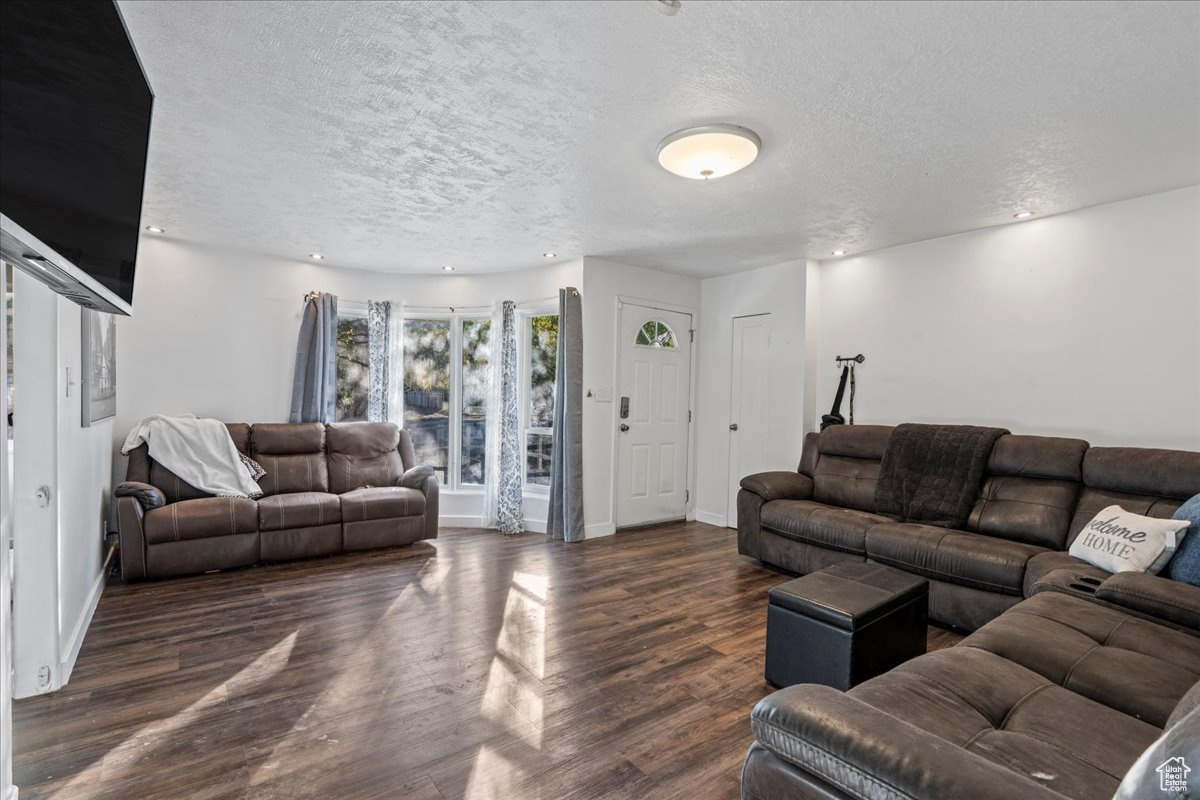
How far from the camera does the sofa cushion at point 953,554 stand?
2.78 metres

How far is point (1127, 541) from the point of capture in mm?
2418

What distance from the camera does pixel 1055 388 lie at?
345 cm

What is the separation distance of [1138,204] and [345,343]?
605 centimetres

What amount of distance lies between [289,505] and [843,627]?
374cm

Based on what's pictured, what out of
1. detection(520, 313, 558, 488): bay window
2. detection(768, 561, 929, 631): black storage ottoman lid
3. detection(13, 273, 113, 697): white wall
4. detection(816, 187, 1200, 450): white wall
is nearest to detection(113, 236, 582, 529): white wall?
detection(520, 313, 558, 488): bay window

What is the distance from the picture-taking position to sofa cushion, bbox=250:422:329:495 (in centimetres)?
436

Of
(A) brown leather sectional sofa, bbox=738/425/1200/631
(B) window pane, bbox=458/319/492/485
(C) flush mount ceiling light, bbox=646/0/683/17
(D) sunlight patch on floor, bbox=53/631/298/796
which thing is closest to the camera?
(C) flush mount ceiling light, bbox=646/0/683/17

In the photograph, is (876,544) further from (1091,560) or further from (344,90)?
(344,90)

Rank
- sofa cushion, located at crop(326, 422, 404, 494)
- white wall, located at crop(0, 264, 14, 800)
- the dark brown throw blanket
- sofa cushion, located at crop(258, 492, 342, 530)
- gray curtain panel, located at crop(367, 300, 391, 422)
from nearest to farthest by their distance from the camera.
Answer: white wall, located at crop(0, 264, 14, 800)
the dark brown throw blanket
sofa cushion, located at crop(258, 492, 342, 530)
sofa cushion, located at crop(326, 422, 404, 494)
gray curtain panel, located at crop(367, 300, 391, 422)

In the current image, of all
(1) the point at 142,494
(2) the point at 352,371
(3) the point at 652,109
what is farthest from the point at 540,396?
(3) the point at 652,109

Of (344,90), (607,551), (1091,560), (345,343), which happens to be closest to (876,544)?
(1091,560)

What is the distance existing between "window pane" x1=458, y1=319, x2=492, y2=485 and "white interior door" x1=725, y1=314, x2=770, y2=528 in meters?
2.49

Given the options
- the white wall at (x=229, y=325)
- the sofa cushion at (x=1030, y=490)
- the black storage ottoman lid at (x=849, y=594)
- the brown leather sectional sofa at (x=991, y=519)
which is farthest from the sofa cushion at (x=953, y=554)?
the white wall at (x=229, y=325)

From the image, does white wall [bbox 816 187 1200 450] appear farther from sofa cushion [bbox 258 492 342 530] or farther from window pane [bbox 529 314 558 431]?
sofa cushion [bbox 258 492 342 530]
